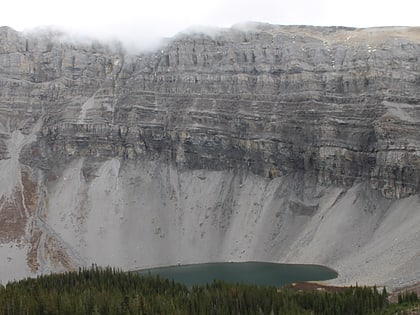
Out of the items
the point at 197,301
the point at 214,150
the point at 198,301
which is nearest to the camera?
the point at 197,301

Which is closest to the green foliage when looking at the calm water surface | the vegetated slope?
the vegetated slope

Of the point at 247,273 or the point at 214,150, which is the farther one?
the point at 214,150

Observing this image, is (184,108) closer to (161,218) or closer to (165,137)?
(165,137)

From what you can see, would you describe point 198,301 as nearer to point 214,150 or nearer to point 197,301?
point 197,301

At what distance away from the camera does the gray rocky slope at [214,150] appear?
11500 cm

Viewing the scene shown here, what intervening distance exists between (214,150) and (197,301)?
253 ft

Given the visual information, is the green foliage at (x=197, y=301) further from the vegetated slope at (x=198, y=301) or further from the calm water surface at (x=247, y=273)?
the calm water surface at (x=247, y=273)

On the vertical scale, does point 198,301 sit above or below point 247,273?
above

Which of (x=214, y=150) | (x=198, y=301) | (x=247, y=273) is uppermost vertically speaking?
(x=214, y=150)

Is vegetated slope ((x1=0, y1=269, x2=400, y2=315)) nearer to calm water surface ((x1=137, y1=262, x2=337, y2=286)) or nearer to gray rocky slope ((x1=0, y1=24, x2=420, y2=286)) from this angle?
calm water surface ((x1=137, y1=262, x2=337, y2=286))

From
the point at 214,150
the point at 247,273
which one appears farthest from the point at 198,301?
the point at 214,150

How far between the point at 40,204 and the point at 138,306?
74.8 meters

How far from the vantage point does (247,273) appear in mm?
101688

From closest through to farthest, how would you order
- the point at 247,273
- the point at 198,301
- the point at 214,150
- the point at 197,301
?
the point at 197,301
the point at 198,301
the point at 247,273
the point at 214,150
